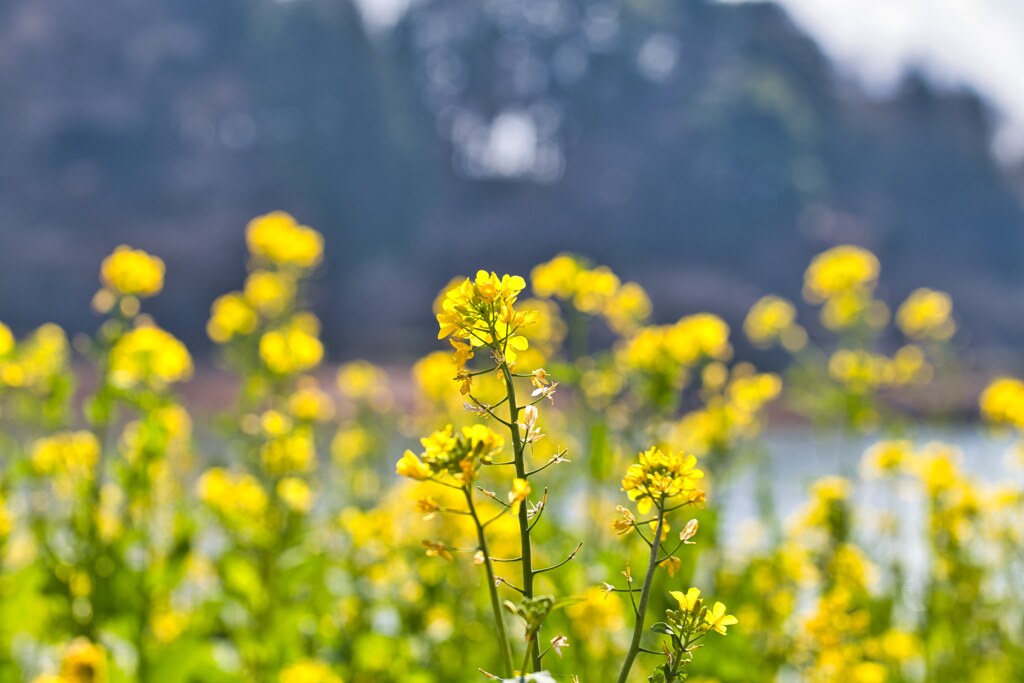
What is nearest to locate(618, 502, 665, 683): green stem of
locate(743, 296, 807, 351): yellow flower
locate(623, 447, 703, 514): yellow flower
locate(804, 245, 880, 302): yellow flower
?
locate(623, 447, 703, 514): yellow flower

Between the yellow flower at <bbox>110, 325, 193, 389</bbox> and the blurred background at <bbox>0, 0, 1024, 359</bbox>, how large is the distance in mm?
24500

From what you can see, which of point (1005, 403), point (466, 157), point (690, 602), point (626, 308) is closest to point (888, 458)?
point (1005, 403)

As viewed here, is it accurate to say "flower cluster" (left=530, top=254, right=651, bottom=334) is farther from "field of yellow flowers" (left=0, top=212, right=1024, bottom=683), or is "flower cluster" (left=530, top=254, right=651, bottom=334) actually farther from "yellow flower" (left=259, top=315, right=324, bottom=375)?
"yellow flower" (left=259, top=315, right=324, bottom=375)

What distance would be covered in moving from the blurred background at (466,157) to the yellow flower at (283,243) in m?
24.2

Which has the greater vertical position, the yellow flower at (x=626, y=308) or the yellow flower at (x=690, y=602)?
the yellow flower at (x=626, y=308)

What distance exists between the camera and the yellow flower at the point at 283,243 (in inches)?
92.9

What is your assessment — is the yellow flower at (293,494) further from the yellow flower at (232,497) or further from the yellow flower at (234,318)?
the yellow flower at (234,318)

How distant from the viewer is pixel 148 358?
1.91m

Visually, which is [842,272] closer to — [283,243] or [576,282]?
[576,282]

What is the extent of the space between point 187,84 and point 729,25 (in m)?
24.5

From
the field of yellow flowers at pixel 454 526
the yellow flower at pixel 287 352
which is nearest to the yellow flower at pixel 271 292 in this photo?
the field of yellow flowers at pixel 454 526

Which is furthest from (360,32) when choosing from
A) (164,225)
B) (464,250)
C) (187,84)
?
(164,225)

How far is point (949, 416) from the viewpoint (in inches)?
105

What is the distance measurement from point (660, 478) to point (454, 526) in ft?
4.94
